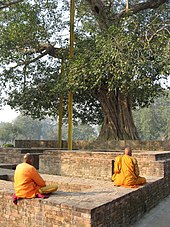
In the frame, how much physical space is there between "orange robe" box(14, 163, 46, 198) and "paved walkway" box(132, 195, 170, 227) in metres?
1.99

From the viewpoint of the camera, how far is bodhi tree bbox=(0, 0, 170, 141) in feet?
36.6

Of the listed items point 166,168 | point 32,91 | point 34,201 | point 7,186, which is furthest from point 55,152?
point 32,91

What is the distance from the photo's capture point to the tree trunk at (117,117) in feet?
51.2

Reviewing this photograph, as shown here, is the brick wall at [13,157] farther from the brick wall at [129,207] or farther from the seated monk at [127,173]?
the seated monk at [127,173]

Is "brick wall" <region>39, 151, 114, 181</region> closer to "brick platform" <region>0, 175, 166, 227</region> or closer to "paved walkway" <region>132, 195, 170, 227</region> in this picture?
"paved walkway" <region>132, 195, 170, 227</region>

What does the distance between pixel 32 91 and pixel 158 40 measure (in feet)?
29.4

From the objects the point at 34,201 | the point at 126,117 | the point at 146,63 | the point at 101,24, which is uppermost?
the point at 101,24

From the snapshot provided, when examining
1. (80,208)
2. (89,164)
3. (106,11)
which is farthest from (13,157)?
(106,11)

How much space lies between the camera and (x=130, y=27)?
12172mm

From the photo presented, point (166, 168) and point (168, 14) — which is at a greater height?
point (168, 14)

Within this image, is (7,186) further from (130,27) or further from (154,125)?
(154,125)

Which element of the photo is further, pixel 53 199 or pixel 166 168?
pixel 166 168

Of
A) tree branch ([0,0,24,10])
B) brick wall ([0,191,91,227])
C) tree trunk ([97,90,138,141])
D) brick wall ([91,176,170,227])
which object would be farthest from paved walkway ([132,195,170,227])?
tree branch ([0,0,24,10])

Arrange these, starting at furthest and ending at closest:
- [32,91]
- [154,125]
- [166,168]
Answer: [154,125] → [32,91] → [166,168]
